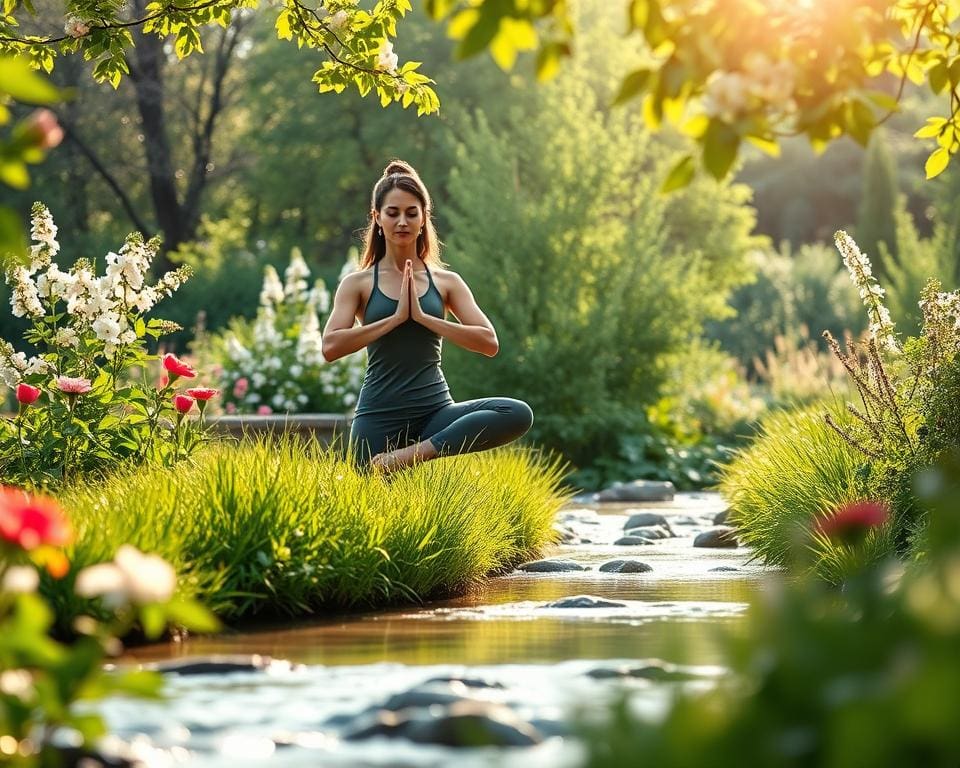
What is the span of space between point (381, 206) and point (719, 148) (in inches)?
178

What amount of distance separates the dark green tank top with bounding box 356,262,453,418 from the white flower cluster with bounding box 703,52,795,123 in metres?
Answer: 4.31

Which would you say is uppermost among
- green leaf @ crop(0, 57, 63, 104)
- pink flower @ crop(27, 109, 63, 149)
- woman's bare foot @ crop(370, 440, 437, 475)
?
green leaf @ crop(0, 57, 63, 104)

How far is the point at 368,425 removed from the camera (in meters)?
7.26

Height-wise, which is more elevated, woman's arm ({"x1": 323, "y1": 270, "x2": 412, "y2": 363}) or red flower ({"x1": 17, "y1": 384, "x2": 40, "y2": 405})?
woman's arm ({"x1": 323, "y1": 270, "x2": 412, "y2": 363})

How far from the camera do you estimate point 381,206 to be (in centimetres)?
725

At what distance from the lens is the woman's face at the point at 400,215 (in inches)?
282

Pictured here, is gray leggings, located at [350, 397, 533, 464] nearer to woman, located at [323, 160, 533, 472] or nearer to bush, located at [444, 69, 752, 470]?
woman, located at [323, 160, 533, 472]

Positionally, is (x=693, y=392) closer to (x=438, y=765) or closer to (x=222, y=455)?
(x=222, y=455)

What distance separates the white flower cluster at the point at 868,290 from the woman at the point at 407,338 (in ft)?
5.50

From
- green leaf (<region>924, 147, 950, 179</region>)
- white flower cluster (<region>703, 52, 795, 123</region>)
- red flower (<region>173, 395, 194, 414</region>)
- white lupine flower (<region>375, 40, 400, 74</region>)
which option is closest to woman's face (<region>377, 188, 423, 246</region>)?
white lupine flower (<region>375, 40, 400, 74</region>)

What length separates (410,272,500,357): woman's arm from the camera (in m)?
6.95

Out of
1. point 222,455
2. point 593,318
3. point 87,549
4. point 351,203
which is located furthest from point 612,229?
point 351,203

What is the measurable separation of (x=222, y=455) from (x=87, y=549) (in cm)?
113

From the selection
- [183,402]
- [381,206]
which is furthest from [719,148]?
[381,206]
